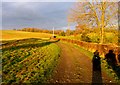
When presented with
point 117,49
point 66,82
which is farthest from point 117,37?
point 66,82

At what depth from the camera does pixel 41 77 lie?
11.8 m

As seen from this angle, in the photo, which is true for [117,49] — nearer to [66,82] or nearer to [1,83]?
[66,82]

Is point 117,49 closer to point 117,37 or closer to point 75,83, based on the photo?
point 75,83

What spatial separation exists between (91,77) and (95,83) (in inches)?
61.2

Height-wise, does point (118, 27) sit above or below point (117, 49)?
above

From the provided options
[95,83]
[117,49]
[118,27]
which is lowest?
[95,83]

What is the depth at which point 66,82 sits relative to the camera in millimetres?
11109

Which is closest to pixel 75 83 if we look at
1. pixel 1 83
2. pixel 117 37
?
pixel 1 83

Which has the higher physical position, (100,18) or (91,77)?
(100,18)

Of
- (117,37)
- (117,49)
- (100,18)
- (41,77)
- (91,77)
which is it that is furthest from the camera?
(100,18)

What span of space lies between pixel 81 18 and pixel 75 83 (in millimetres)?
28708

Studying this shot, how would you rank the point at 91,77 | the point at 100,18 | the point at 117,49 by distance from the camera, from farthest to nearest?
the point at 100,18 < the point at 117,49 < the point at 91,77

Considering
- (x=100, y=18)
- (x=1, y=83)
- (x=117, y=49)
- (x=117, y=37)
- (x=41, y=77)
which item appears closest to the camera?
(x=1, y=83)

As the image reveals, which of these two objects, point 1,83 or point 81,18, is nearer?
point 1,83
